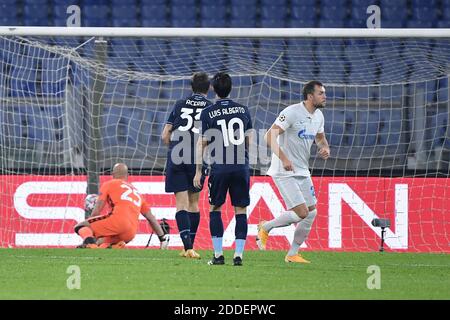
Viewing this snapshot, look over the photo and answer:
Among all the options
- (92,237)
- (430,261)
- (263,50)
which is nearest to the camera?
(430,261)

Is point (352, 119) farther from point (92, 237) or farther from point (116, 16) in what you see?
point (116, 16)

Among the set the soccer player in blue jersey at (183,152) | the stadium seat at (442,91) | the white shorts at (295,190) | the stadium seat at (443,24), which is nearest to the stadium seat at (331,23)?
the stadium seat at (443,24)

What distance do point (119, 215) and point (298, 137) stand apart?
2492mm

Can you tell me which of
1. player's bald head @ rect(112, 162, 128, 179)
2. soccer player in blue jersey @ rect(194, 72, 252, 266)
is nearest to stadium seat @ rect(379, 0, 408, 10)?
player's bald head @ rect(112, 162, 128, 179)

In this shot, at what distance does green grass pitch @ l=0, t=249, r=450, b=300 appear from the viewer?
22.2 ft

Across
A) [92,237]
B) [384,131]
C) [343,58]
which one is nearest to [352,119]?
[384,131]

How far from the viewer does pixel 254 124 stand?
13641mm

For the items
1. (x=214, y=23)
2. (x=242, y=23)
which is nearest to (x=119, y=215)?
(x=214, y=23)

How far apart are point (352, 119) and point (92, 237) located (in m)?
4.01

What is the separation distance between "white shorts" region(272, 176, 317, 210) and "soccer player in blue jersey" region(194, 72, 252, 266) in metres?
0.64

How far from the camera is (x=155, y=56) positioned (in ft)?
49.4

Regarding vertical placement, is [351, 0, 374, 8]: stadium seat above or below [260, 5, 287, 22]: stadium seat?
above

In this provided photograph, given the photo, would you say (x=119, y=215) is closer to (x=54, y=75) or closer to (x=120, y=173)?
(x=120, y=173)

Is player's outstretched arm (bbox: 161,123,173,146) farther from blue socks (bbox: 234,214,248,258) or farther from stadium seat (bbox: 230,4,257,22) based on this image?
stadium seat (bbox: 230,4,257,22)
